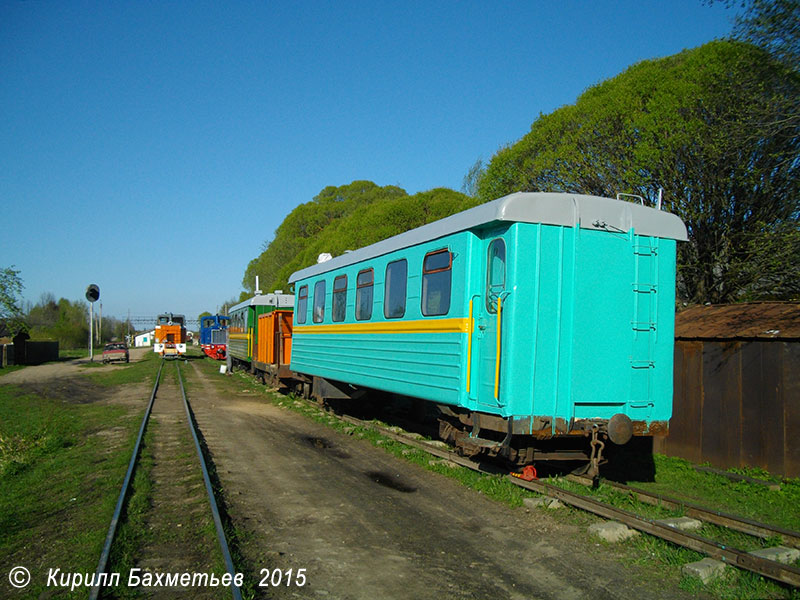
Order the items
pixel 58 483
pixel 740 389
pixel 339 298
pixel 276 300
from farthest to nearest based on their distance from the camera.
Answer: pixel 276 300
pixel 339 298
pixel 740 389
pixel 58 483

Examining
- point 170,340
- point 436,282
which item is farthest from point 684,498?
point 170,340

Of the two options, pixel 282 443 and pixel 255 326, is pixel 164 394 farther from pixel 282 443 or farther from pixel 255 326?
pixel 282 443

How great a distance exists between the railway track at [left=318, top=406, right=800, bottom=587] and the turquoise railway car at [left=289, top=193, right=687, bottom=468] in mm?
520

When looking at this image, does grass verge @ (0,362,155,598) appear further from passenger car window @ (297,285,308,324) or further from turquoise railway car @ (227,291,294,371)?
turquoise railway car @ (227,291,294,371)

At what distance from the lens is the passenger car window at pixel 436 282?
838cm

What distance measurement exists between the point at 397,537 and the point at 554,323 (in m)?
2.91

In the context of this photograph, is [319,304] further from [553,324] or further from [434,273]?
[553,324]

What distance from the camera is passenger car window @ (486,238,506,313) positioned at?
24.3ft

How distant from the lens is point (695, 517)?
20.8 feet

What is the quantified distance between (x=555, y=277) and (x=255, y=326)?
687 inches

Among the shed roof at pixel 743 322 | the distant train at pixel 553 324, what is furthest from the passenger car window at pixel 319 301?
the shed roof at pixel 743 322

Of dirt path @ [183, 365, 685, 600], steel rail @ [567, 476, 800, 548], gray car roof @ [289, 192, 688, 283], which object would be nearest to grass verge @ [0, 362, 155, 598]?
dirt path @ [183, 365, 685, 600]

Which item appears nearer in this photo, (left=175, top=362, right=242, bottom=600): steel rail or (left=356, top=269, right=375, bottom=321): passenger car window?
(left=175, top=362, right=242, bottom=600): steel rail

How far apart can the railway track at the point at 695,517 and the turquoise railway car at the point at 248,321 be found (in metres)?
15.4
